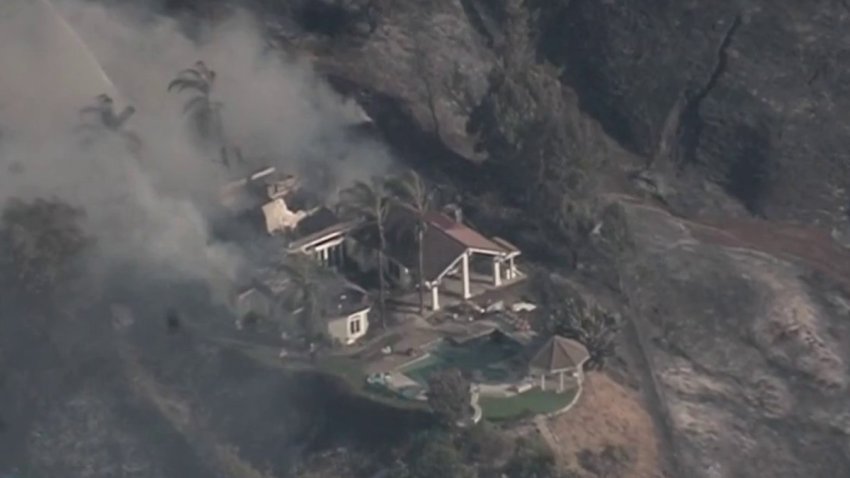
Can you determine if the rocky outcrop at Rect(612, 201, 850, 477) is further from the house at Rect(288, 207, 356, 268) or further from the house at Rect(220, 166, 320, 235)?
the house at Rect(220, 166, 320, 235)

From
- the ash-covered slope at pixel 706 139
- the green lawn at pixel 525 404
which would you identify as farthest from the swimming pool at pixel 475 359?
the ash-covered slope at pixel 706 139

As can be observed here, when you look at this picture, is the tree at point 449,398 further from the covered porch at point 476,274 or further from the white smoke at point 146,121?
the white smoke at point 146,121

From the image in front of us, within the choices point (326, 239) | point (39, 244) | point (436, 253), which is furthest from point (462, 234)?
point (39, 244)

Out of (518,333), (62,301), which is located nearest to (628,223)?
(518,333)

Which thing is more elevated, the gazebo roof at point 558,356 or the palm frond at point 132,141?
the palm frond at point 132,141

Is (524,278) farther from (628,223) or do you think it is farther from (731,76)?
(731,76)
